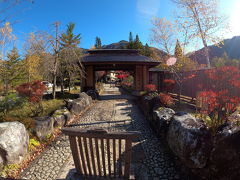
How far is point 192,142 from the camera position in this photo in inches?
89.7

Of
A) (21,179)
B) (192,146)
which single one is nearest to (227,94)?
(192,146)

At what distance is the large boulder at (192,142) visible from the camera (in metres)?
2.16

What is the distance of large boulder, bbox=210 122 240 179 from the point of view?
1.81 metres

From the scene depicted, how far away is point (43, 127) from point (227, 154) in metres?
4.45

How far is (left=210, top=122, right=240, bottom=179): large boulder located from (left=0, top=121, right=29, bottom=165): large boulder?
3903 mm

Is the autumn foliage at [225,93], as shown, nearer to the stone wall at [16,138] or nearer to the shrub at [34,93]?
the stone wall at [16,138]

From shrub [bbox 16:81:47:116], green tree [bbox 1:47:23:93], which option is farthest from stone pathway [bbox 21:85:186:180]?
green tree [bbox 1:47:23:93]

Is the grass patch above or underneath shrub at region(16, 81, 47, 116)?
underneath

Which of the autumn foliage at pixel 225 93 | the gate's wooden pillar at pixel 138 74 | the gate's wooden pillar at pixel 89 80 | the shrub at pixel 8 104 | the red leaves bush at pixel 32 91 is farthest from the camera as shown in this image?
the gate's wooden pillar at pixel 138 74

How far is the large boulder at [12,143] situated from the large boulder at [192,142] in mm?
3497

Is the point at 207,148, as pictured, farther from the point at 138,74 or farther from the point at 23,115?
the point at 138,74

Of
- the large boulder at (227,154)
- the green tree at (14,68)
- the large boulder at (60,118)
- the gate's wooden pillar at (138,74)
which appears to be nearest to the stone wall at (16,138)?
the large boulder at (60,118)

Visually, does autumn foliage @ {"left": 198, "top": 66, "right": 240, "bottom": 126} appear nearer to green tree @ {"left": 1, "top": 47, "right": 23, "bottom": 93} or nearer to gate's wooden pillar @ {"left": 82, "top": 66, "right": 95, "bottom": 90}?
gate's wooden pillar @ {"left": 82, "top": 66, "right": 95, "bottom": 90}

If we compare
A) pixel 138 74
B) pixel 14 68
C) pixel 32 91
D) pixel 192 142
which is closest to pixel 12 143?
pixel 32 91
